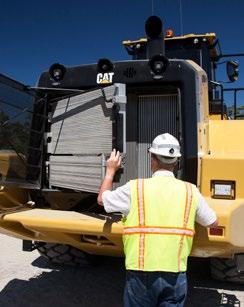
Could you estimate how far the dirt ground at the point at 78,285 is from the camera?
4.98 meters

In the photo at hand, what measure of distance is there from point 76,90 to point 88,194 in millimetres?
997

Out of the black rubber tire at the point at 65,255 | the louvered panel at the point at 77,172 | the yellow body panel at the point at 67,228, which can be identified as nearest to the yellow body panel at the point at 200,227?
the yellow body panel at the point at 67,228

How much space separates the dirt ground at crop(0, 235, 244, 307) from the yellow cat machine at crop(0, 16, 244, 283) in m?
0.32

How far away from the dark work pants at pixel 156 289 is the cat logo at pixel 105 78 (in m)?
2.13

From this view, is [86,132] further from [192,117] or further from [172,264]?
[172,264]

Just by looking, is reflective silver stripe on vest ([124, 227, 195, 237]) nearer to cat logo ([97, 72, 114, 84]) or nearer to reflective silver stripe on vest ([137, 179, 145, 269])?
reflective silver stripe on vest ([137, 179, 145, 269])

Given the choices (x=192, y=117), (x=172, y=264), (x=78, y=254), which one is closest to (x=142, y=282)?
(x=172, y=264)

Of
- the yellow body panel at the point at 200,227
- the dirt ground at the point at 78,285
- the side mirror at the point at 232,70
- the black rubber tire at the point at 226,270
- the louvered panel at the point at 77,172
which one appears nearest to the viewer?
the yellow body panel at the point at 200,227

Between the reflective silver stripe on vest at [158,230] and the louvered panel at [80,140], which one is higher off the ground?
the louvered panel at [80,140]

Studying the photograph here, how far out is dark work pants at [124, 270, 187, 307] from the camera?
3006mm

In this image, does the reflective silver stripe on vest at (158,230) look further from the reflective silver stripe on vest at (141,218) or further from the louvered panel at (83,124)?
the louvered panel at (83,124)

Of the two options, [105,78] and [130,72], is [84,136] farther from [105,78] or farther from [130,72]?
[130,72]

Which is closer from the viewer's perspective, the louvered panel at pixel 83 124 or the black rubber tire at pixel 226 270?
the louvered panel at pixel 83 124

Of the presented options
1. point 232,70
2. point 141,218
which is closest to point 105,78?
point 232,70
